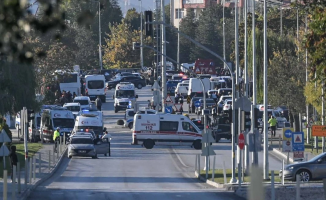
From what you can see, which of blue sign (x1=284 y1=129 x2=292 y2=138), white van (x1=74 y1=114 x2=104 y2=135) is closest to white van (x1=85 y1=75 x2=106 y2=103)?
white van (x1=74 y1=114 x2=104 y2=135)

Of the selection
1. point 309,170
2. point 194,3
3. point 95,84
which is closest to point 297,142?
point 309,170

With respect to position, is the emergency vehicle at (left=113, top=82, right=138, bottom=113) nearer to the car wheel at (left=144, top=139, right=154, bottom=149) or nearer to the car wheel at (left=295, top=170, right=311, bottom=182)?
the car wheel at (left=144, top=139, right=154, bottom=149)

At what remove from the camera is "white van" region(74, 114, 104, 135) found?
162ft

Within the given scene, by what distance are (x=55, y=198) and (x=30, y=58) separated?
18.5 metres

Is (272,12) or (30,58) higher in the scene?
(272,12)

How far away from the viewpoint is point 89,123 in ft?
164

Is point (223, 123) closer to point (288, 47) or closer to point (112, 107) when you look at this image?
point (288, 47)

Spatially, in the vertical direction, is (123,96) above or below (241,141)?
above

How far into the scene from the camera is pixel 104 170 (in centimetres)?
3628

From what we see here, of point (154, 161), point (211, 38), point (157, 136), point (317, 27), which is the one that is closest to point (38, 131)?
point (157, 136)

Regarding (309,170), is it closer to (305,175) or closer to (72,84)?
(305,175)

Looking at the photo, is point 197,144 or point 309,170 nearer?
point 309,170

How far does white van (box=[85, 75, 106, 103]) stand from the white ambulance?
35037 millimetres

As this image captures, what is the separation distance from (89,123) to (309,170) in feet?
77.4
